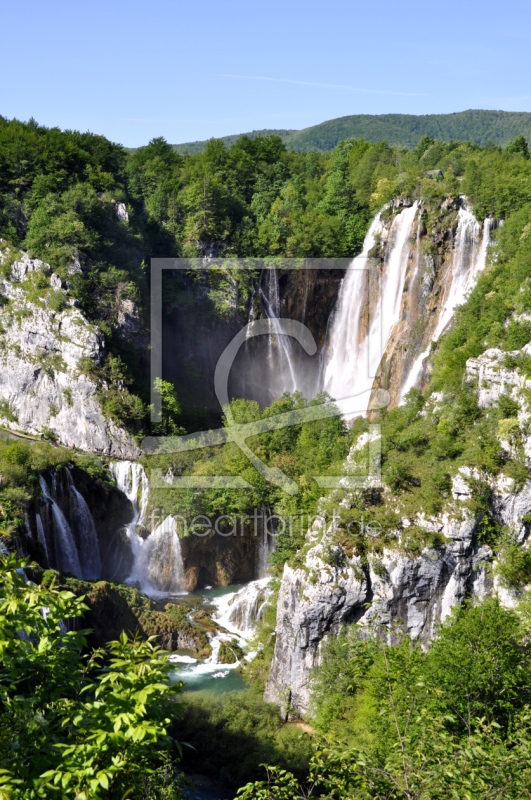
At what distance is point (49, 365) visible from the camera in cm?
3847

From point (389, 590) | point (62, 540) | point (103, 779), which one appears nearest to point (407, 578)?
point (389, 590)

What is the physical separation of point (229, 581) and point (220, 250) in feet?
75.7

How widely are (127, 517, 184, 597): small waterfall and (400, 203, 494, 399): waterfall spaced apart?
1267 centimetres

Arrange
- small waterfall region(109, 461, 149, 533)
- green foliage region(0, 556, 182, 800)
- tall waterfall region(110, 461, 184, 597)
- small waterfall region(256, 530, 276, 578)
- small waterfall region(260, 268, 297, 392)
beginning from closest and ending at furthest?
green foliage region(0, 556, 182, 800) → tall waterfall region(110, 461, 184, 597) → small waterfall region(256, 530, 276, 578) → small waterfall region(109, 461, 149, 533) → small waterfall region(260, 268, 297, 392)

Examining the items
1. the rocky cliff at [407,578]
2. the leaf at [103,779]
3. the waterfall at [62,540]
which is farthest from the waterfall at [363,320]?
the leaf at [103,779]

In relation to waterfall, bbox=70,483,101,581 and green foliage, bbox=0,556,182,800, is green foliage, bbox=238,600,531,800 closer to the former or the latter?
green foliage, bbox=0,556,182,800

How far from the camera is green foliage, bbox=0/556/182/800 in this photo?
6137 mm

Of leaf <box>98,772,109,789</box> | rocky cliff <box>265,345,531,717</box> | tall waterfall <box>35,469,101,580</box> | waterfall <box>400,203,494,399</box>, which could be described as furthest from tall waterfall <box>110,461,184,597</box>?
leaf <box>98,772,109,789</box>

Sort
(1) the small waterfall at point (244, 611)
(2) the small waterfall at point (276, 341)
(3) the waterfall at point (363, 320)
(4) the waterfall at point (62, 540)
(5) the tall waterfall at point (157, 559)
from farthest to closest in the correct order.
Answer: (2) the small waterfall at point (276, 341)
(3) the waterfall at point (363, 320)
(5) the tall waterfall at point (157, 559)
(4) the waterfall at point (62, 540)
(1) the small waterfall at point (244, 611)

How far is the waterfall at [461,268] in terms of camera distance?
35156 mm

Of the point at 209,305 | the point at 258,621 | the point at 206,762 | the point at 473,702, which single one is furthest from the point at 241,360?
the point at 473,702

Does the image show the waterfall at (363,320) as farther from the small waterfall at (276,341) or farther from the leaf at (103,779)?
the leaf at (103,779)

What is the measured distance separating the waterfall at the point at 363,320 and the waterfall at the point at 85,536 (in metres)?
14.7

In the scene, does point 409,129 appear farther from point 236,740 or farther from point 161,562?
point 236,740
